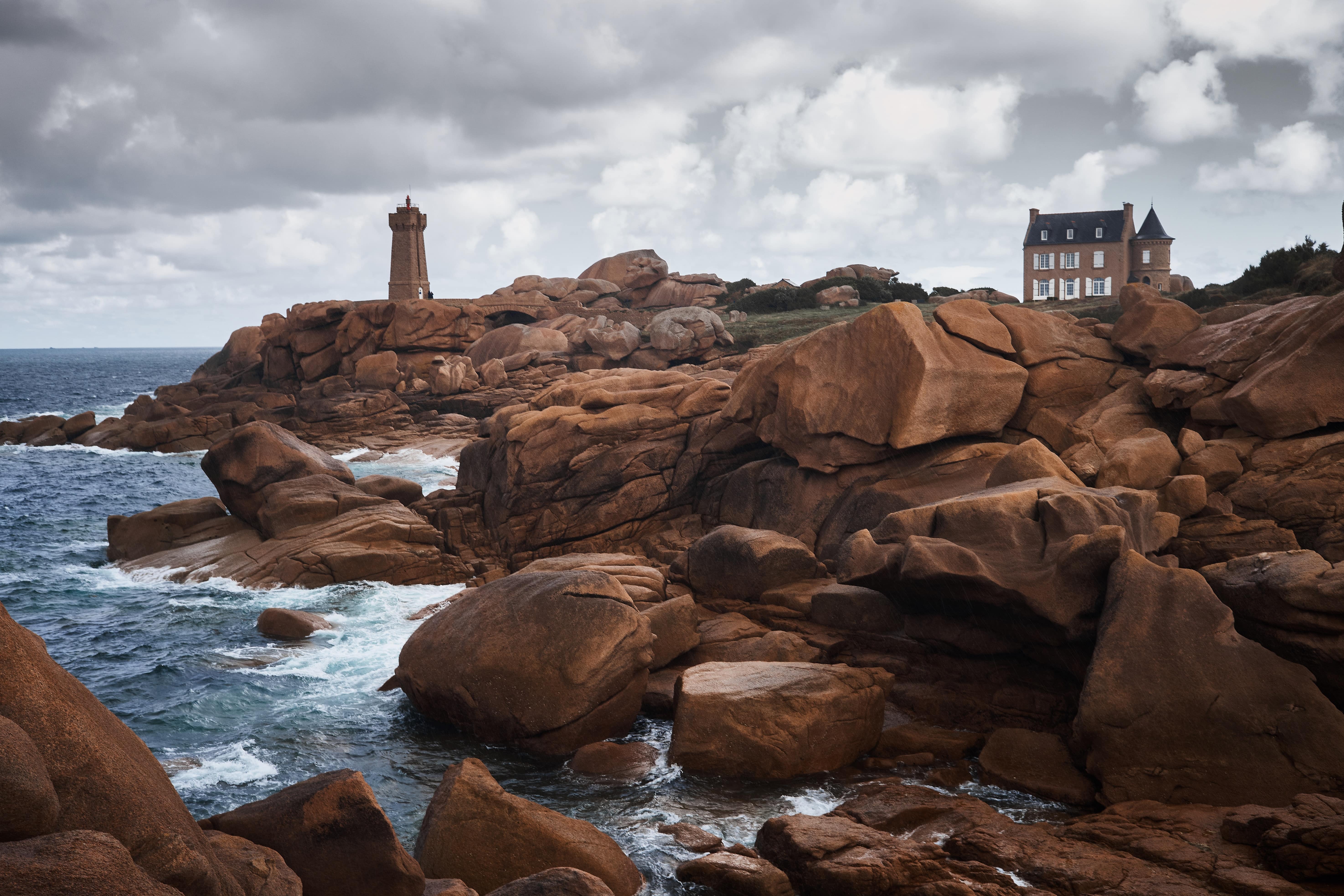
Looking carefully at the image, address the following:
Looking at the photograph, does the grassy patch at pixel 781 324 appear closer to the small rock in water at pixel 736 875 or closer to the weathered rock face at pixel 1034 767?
the weathered rock face at pixel 1034 767

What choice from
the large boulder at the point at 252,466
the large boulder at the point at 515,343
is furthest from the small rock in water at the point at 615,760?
the large boulder at the point at 515,343

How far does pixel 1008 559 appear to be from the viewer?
13.5 meters

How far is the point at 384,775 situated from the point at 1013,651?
9.28 metres

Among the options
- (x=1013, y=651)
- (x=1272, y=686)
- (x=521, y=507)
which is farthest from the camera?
(x=521, y=507)

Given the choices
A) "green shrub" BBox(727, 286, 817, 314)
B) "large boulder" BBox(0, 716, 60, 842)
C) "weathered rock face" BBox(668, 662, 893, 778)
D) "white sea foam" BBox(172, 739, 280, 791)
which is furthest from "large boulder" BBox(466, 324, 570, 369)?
"large boulder" BBox(0, 716, 60, 842)

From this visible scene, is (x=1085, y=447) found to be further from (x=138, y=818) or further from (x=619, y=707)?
(x=138, y=818)

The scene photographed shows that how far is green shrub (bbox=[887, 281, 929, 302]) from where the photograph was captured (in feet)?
227

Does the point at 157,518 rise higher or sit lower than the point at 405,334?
lower

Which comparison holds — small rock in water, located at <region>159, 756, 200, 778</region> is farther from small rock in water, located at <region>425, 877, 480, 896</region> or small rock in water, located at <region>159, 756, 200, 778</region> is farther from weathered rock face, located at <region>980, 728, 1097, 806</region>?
weathered rock face, located at <region>980, 728, 1097, 806</region>

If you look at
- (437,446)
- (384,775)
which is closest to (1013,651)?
(384,775)

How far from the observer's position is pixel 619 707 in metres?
14.1

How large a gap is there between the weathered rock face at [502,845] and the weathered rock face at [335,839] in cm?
111

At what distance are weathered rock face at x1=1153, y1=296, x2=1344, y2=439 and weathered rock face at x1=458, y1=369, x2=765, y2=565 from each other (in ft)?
36.2

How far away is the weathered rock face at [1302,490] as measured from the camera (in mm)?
15266
